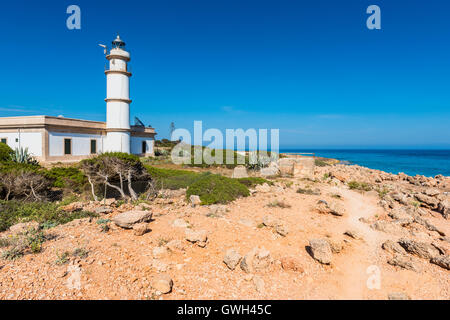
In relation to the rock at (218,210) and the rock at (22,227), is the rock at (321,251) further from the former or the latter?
the rock at (22,227)

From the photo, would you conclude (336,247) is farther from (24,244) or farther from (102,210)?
(102,210)

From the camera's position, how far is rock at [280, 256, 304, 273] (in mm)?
4236

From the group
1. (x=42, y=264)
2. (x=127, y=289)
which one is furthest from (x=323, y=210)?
(x=42, y=264)

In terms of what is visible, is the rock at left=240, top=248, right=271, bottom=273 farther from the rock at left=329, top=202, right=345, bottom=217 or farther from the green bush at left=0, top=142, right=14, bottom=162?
the green bush at left=0, top=142, right=14, bottom=162

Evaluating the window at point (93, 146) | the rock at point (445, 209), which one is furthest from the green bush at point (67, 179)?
the rock at point (445, 209)

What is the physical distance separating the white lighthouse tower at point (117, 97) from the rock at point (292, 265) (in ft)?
67.9

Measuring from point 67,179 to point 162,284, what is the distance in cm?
973

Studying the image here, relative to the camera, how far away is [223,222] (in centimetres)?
631

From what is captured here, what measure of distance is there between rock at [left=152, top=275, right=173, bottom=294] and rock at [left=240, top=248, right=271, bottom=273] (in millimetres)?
1353

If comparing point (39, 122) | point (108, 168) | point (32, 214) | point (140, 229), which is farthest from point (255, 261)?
point (39, 122)

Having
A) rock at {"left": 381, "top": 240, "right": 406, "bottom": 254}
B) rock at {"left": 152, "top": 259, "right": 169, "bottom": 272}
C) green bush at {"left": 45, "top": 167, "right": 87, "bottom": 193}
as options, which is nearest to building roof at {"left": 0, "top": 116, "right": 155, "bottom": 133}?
green bush at {"left": 45, "top": 167, "right": 87, "bottom": 193}

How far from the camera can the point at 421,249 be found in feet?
15.8

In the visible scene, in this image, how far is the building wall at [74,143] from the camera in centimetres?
1848
